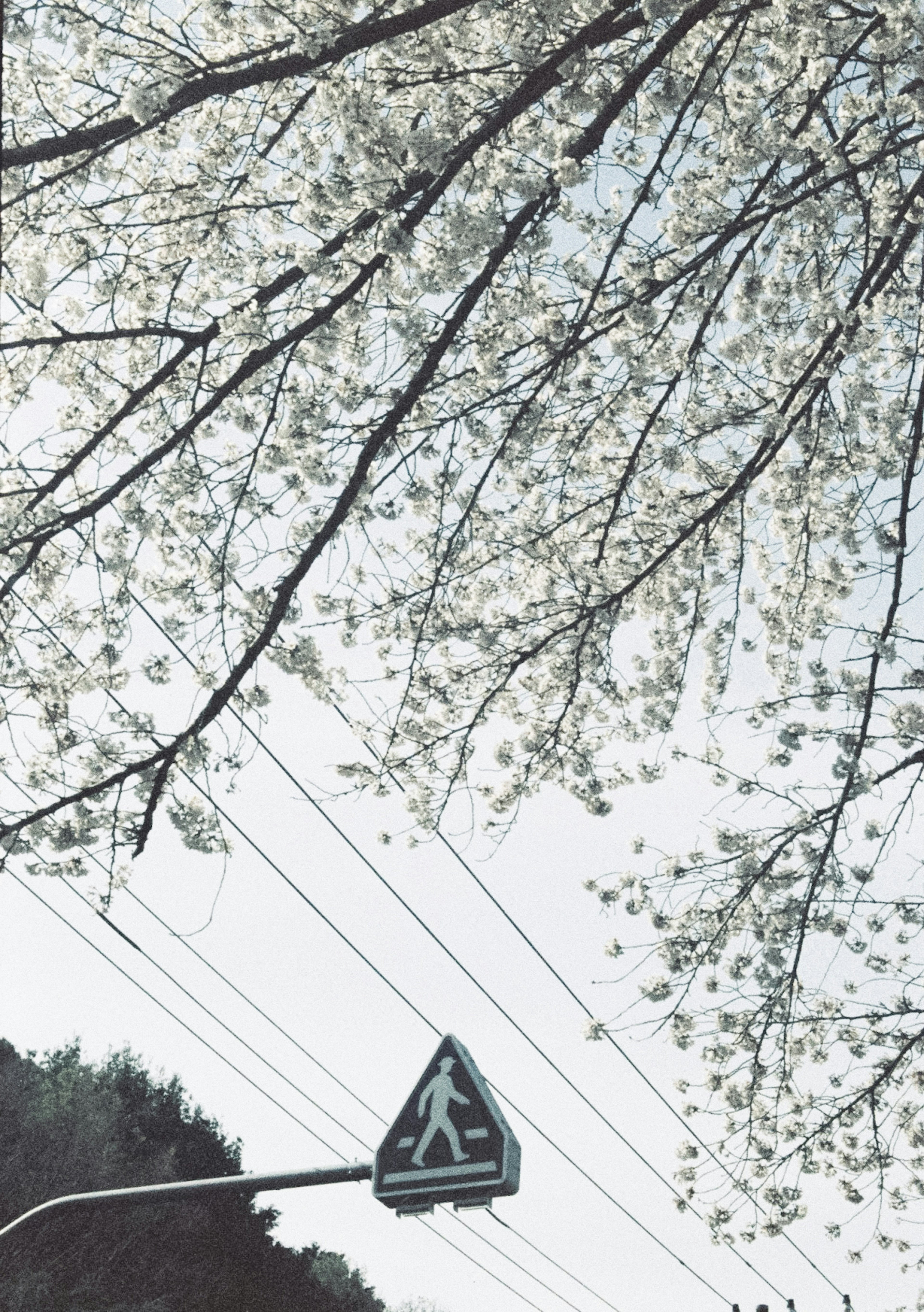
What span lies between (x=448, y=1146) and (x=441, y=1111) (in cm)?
15

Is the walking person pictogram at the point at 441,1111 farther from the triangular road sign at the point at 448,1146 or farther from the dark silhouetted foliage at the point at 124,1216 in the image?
the dark silhouetted foliage at the point at 124,1216

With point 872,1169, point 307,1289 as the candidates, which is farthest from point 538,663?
point 307,1289

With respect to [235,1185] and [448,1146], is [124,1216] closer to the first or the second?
[235,1185]

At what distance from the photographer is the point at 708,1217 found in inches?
317

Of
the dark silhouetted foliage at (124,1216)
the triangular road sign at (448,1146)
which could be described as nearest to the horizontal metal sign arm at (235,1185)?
→ the triangular road sign at (448,1146)

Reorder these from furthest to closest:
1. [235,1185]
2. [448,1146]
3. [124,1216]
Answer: [124,1216], [235,1185], [448,1146]

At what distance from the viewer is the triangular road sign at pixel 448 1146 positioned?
4.24 meters

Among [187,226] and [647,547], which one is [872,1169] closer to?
[647,547]

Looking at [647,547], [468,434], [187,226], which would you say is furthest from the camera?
[647,547]

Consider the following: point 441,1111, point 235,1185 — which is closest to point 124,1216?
point 235,1185

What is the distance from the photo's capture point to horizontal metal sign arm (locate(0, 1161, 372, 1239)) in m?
5.12

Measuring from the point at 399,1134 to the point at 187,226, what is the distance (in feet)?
13.3

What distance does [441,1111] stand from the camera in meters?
4.51

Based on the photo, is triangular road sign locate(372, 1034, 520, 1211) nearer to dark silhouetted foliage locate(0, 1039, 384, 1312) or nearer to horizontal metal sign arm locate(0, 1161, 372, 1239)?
horizontal metal sign arm locate(0, 1161, 372, 1239)
